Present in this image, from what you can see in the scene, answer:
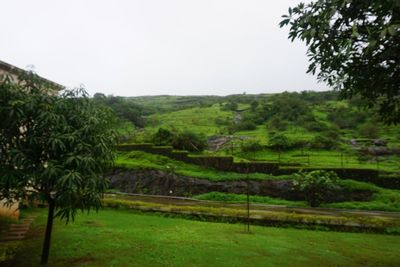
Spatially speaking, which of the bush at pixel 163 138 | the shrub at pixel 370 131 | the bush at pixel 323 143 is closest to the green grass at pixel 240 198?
the bush at pixel 163 138

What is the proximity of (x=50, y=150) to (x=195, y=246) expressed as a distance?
5851 millimetres

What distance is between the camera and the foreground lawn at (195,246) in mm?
10960

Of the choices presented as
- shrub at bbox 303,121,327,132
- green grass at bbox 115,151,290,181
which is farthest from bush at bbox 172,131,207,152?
shrub at bbox 303,121,327,132

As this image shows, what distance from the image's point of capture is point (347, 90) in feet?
32.5

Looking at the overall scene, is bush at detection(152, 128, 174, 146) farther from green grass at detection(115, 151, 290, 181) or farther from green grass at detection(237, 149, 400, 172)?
green grass at detection(237, 149, 400, 172)

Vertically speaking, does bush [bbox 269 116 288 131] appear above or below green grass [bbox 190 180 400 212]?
above

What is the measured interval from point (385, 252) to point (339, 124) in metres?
48.4

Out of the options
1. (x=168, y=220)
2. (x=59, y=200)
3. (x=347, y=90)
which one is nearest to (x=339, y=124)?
(x=168, y=220)

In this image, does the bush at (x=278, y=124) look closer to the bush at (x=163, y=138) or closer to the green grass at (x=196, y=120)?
the green grass at (x=196, y=120)

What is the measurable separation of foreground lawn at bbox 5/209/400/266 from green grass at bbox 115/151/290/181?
580 inches

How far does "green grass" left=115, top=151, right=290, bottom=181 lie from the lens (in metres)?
32.3

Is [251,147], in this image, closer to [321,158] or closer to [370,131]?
[321,158]

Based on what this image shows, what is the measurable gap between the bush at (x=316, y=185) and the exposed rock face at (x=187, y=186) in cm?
170

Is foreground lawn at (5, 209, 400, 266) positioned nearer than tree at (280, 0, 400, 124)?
No
